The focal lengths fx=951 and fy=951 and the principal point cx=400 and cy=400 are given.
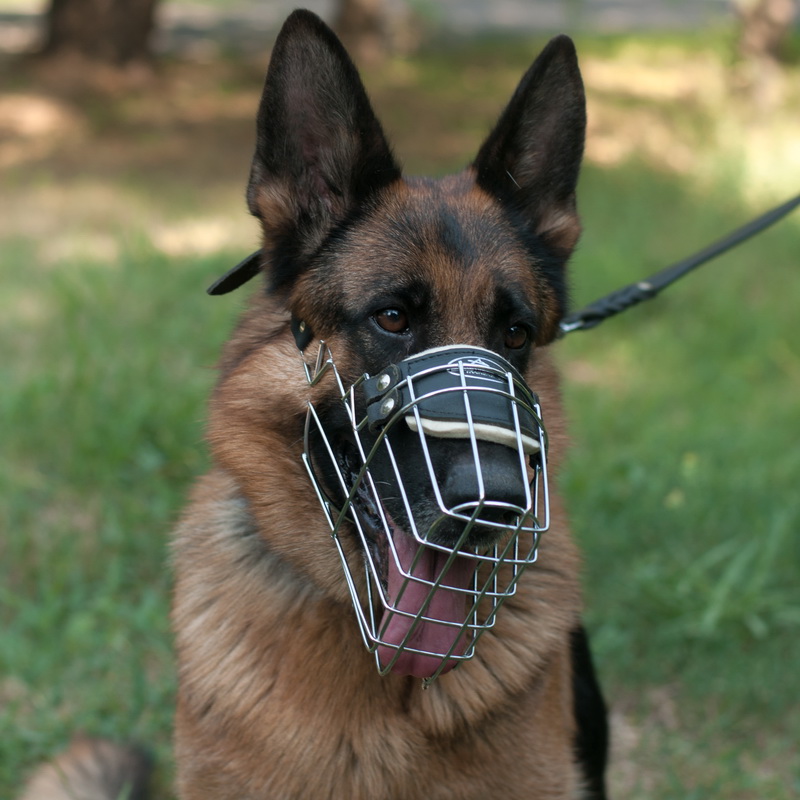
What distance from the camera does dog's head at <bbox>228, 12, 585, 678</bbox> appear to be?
205cm

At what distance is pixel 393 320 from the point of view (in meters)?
2.37

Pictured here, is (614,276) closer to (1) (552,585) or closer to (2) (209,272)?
(2) (209,272)

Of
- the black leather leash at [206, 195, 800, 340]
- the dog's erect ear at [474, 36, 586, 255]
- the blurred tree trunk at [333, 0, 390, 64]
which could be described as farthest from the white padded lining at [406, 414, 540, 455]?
the blurred tree trunk at [333, 0, 390, 64]

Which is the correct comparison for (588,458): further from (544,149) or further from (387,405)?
(387,405)

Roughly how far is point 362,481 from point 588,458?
3001mm

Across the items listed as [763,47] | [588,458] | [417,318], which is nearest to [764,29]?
[763,47]

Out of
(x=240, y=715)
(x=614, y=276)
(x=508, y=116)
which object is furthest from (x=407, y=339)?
(x=614, y=276)

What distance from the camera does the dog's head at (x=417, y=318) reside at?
2047 millimetres

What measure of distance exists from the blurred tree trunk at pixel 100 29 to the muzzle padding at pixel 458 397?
10.6m

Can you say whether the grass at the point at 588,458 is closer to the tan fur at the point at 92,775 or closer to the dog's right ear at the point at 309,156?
the tan fur at the point at 92,775

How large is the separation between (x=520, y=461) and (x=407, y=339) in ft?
1.63

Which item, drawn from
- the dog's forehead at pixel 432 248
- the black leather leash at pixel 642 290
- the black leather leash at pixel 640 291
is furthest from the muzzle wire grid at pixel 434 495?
the black leather leash at pixel 642 290

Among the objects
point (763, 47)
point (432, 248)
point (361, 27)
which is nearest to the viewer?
point (432, 248)

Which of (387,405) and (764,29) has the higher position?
(387,405)
